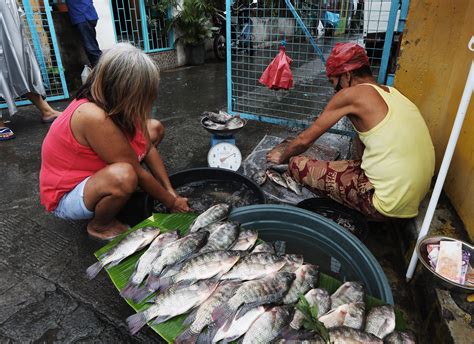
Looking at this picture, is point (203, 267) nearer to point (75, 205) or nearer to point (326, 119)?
point (75, 205)

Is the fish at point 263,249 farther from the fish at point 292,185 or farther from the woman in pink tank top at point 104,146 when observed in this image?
the fish at point 292,185

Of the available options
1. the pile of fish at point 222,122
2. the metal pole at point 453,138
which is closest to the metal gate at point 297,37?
the pile of fish at point 222,122

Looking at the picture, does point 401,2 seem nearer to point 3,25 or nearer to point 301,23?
point 301,23

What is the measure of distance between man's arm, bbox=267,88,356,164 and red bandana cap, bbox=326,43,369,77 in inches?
10.0

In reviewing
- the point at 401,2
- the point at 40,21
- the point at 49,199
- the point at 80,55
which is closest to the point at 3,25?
the point at 40,21

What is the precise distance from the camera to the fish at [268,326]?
1508 millimetres

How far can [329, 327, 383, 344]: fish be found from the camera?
4.74ft

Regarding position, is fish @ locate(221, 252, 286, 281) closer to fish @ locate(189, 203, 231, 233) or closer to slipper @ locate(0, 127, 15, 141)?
fish @ locate(189, 203, 231, 233)

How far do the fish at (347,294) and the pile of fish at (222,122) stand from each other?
199 centimetres

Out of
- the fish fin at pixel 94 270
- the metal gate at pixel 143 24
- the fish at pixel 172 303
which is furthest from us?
the metal gate at pixel 143 24

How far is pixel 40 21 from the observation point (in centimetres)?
580

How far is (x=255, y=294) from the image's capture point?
1714mm

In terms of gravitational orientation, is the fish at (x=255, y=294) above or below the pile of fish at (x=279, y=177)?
above

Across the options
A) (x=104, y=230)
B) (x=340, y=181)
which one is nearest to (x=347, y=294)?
(x=340, y=181)
